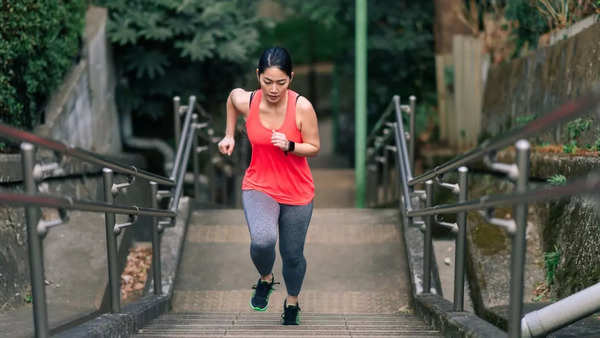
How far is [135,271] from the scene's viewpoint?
20.4 feet

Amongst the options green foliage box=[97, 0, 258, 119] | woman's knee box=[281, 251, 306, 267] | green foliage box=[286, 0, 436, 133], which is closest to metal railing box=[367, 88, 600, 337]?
woman's knee box=[281, 251, 306, 267]

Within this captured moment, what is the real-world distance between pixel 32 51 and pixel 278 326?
2.99 metres

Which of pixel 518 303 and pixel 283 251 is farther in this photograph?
pixel 283 251

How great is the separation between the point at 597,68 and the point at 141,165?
19.3 feet

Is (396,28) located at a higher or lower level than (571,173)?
higher

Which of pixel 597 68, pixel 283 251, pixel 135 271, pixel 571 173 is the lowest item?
pixel 135 271

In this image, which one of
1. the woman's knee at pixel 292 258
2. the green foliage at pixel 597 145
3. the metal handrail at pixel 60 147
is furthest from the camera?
the green foliage at pixel 597 145

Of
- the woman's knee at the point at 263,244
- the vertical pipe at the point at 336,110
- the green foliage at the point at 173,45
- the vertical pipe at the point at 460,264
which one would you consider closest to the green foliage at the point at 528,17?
Result: the green foliage at the point at 173,45

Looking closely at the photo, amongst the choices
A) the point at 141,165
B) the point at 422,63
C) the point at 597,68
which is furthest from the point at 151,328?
the point at 422,63

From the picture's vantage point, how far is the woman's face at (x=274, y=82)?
3840mm

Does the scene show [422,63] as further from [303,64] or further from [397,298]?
[303,64]

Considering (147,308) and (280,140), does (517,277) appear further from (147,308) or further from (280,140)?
(147,308)

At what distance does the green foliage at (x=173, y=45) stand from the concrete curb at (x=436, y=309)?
463cm

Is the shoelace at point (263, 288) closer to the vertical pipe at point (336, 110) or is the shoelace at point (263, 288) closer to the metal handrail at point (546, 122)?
the metal handrail at point (546, 122)
